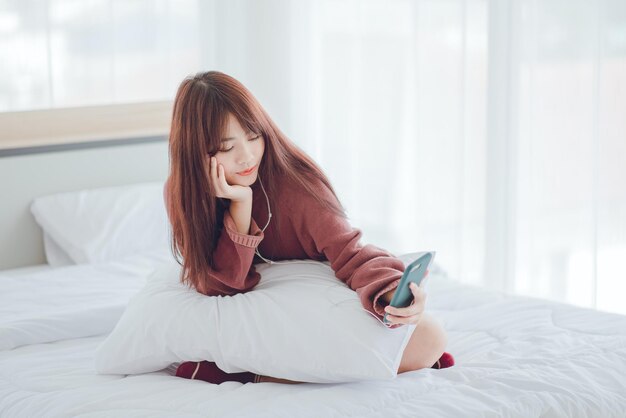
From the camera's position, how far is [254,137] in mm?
1775

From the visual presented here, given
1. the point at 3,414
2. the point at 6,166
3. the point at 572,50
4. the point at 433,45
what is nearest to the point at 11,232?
the point at 6,166

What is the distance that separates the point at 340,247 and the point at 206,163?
309mm

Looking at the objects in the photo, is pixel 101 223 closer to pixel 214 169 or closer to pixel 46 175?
pixel 46 175

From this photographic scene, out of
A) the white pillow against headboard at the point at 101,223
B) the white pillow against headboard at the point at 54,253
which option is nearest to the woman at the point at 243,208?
the white pillow against headboard at the point at 101,223

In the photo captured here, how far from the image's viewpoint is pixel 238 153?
5.75 ft

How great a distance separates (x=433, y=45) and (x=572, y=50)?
61cm

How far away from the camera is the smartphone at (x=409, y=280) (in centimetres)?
153

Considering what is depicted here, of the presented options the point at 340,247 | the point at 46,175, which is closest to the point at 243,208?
the point at 340,247

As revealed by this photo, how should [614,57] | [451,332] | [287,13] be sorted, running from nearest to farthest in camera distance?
1. [451,332]
2. [614,57]
3. [287,13]

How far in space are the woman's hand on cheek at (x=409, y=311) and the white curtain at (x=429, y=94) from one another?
117 centimetres

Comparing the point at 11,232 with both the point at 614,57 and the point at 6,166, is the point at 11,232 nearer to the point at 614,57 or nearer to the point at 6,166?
the point at 6,166

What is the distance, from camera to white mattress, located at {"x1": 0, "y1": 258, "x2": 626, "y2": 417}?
1538 millimetres

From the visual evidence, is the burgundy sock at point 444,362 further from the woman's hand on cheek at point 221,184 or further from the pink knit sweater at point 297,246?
the woman's hand on cheek at point 221,184

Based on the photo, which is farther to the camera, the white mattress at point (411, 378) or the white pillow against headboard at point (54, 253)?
the white pillow against headboard at point (54, 253)
